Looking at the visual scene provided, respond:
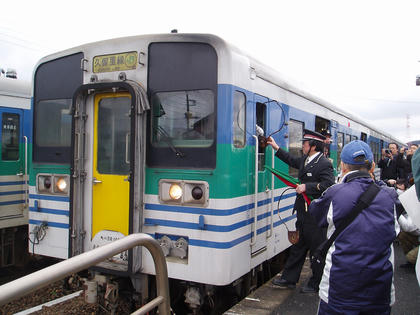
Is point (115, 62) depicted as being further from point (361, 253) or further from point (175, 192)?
point (361, 253)

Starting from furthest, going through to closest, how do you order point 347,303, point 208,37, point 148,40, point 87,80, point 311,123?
point 311,123 → point 87,80 → point 148,40 → point 208,37 → point 347,303

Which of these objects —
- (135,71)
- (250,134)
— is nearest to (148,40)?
(135,71)

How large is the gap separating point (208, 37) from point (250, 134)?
110cm

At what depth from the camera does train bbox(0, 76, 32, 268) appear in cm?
645

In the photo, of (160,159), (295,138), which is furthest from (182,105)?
(295,138)

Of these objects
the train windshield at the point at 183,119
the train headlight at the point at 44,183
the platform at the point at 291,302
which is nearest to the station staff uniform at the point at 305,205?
the platform at the point at 291,302

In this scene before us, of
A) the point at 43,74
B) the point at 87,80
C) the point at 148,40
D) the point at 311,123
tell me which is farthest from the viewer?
the point at 311,123

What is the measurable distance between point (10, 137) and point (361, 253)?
5.96 meters

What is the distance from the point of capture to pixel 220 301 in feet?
14.3

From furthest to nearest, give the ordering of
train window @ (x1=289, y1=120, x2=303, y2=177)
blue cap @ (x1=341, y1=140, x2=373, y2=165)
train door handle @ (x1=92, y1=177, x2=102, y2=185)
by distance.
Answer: train window @ (x1=289, y1=120, x2=303, y2=177), train door handle @ (x1=92, y1=177, x2=102, y2=185), blue cap @ (x1=341, y1=140, x2=373, y2=165)

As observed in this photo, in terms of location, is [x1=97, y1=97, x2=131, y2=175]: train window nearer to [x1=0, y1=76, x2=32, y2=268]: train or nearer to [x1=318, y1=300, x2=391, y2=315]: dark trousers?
[x1=318, y1=300, x2=391, y2=315]: dark trousers

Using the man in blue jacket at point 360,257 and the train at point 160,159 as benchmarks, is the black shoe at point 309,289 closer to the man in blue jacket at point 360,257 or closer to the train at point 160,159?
the train at point 160,159

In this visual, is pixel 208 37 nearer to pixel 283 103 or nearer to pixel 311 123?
pixel 283 103

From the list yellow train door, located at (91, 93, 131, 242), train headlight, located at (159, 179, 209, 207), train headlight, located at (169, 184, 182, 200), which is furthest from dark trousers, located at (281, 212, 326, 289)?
yellow train door, located at (91, 93, 131, 242)
